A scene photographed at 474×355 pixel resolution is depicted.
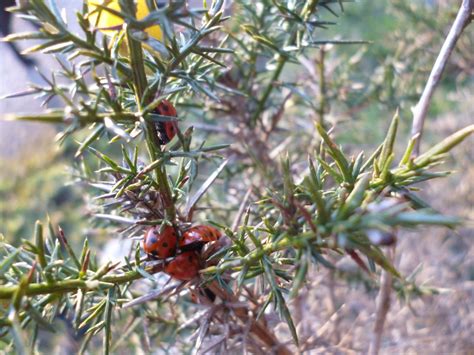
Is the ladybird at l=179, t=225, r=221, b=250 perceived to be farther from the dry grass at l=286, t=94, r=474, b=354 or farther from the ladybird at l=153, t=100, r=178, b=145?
the dry grass at l=286, t=94, r=474, b=354

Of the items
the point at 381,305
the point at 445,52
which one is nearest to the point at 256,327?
the point at 381,305

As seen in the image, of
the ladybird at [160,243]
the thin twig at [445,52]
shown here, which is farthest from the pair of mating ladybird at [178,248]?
the thin twig at [445,52]

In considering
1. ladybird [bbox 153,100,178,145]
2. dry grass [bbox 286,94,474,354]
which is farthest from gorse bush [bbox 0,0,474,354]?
dry grass [bbox 286,94,474,354]

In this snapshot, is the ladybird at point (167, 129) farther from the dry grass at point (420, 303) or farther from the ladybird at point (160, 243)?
the dry grass at point (420, 303)

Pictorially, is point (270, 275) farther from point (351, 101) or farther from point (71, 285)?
point (351, 101)

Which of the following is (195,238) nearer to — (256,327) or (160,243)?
(160,243)

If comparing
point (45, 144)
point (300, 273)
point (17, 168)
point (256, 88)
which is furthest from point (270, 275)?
point (45, 144)

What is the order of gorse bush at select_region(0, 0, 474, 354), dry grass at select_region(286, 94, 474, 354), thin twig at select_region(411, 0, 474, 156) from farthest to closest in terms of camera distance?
dry grass at select_region(286, 94, 474, 354)
thin twig at select_region(411, 0, 474, 156)
gorse bush at select_region(0, 0, 474, 354)
